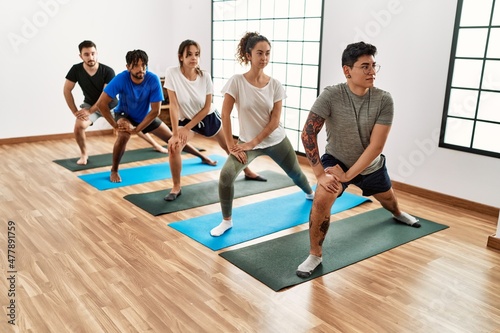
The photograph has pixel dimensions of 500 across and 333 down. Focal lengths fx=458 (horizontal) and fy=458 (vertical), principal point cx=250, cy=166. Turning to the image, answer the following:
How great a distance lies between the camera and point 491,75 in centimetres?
342

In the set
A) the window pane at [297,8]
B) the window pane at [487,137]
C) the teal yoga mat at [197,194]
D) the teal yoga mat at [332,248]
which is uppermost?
the window pane at [297,8]

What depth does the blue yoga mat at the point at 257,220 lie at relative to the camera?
2.98 metres

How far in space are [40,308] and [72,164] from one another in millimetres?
2870

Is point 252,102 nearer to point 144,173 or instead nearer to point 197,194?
point 197,194

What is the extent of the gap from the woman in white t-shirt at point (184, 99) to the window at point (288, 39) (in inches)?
50.5

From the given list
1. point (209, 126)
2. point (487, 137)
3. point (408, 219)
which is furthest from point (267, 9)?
point (408, 219)

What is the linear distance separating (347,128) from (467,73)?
1.65m

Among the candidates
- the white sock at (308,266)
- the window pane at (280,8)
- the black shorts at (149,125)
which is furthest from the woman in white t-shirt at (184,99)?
the window pane at (280,8)

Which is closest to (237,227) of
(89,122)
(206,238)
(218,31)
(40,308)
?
(206,238)

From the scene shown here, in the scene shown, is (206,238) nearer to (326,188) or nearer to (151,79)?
(326,188)

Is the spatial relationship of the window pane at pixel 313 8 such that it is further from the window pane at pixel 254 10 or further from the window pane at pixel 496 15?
the window pane at pixel 496 15

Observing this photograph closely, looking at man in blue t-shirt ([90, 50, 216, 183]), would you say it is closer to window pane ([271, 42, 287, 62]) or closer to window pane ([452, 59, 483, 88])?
window pane ([271, 42, 287, 62])

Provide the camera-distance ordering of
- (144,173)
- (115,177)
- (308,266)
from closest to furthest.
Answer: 1. (308,266)
2. (115,177)
3. (144,173)

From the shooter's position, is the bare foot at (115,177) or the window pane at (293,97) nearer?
the bare foot at (115,177)
